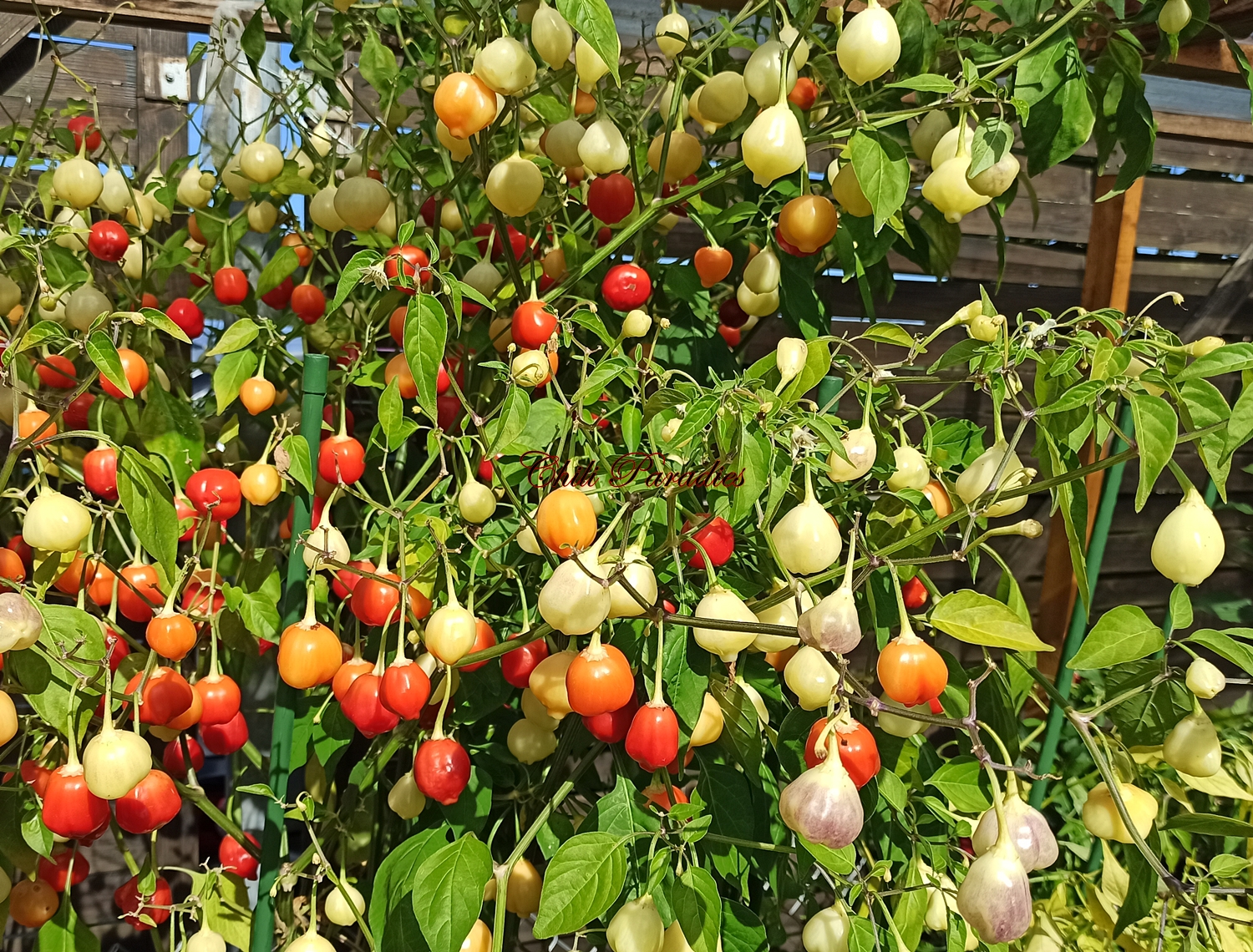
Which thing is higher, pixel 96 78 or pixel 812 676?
pixel 96 78

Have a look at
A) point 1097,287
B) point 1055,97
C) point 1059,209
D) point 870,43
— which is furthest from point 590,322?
point 1059,209

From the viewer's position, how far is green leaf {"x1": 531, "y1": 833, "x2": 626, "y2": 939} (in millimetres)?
645

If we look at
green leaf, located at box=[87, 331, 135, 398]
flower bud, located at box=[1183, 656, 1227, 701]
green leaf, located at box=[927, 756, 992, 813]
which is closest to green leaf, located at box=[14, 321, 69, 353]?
green leaf, located at box=[87, 331, 135, 398]

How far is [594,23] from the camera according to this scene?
0.65 m

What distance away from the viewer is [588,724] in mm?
741

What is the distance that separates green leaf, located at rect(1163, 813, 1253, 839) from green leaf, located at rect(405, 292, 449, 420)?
670mm

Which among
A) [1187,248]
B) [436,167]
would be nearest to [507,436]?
[436,167]

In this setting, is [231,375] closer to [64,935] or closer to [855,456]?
[64,935]

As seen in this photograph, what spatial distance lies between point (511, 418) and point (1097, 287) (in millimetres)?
1672

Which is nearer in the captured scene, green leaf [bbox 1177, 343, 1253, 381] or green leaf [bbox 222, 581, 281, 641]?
green leaf [bbox 1177, 343, 1253, 381]

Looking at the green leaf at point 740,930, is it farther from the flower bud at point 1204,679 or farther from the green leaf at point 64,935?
the green leaf at point 64,935

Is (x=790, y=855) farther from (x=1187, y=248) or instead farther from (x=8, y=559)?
(x=1187, y=248)

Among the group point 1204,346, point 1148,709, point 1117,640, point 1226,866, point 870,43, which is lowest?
point 1226,866

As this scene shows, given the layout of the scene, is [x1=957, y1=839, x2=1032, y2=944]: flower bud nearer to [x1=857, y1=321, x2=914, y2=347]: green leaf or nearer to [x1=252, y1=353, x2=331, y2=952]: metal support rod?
[x1=857, y1=321, x2=914, y2=347]: green leaf
